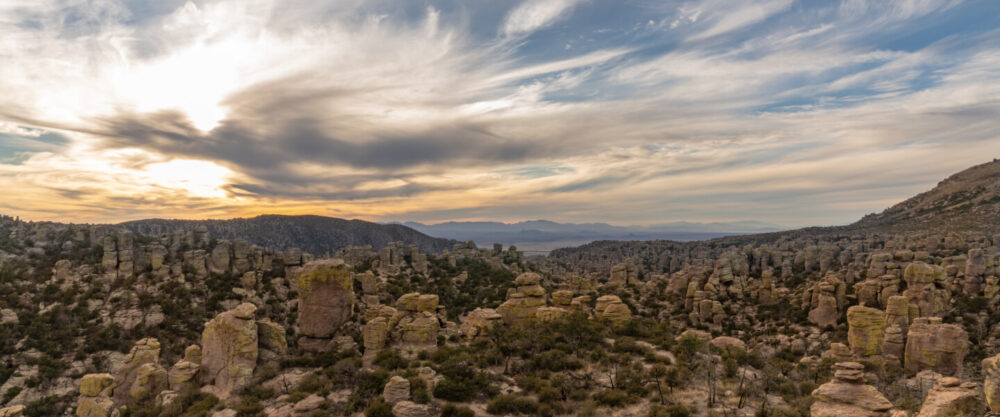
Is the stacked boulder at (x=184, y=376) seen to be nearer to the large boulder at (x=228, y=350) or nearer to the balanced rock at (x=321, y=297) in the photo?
the large boulder at (x=228, y=350)

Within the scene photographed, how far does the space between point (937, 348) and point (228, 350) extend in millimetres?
53468

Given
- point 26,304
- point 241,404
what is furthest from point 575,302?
point 26,304

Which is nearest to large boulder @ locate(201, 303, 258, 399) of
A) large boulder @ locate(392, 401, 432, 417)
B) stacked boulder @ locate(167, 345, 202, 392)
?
stacked boulder @ locate(167, 345, 202, 392)

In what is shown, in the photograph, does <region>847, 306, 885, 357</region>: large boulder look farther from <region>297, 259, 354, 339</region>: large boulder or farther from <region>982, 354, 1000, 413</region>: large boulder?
<region>297, 259, 354, 339</region>: large boulder

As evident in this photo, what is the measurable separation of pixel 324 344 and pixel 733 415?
28.1 metres

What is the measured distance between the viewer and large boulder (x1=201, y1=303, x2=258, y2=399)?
2723 centimetres

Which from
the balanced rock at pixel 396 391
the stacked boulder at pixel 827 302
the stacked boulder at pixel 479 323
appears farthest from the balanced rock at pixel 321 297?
the stacked boulder at pixel 827 302

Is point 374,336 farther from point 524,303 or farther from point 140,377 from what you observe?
point 140,377

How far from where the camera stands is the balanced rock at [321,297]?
3322 centimetres

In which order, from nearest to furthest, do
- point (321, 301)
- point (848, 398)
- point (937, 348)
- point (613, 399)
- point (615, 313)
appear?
point (848, 398)
point (613, 399)
point (321, 301)
point (937, 348)
point (615, 313)

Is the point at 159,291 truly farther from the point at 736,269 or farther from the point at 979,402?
the point at 736,269

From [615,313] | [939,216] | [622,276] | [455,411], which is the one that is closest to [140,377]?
[455,411]

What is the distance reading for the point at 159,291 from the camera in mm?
59781

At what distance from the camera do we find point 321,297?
33406mm
